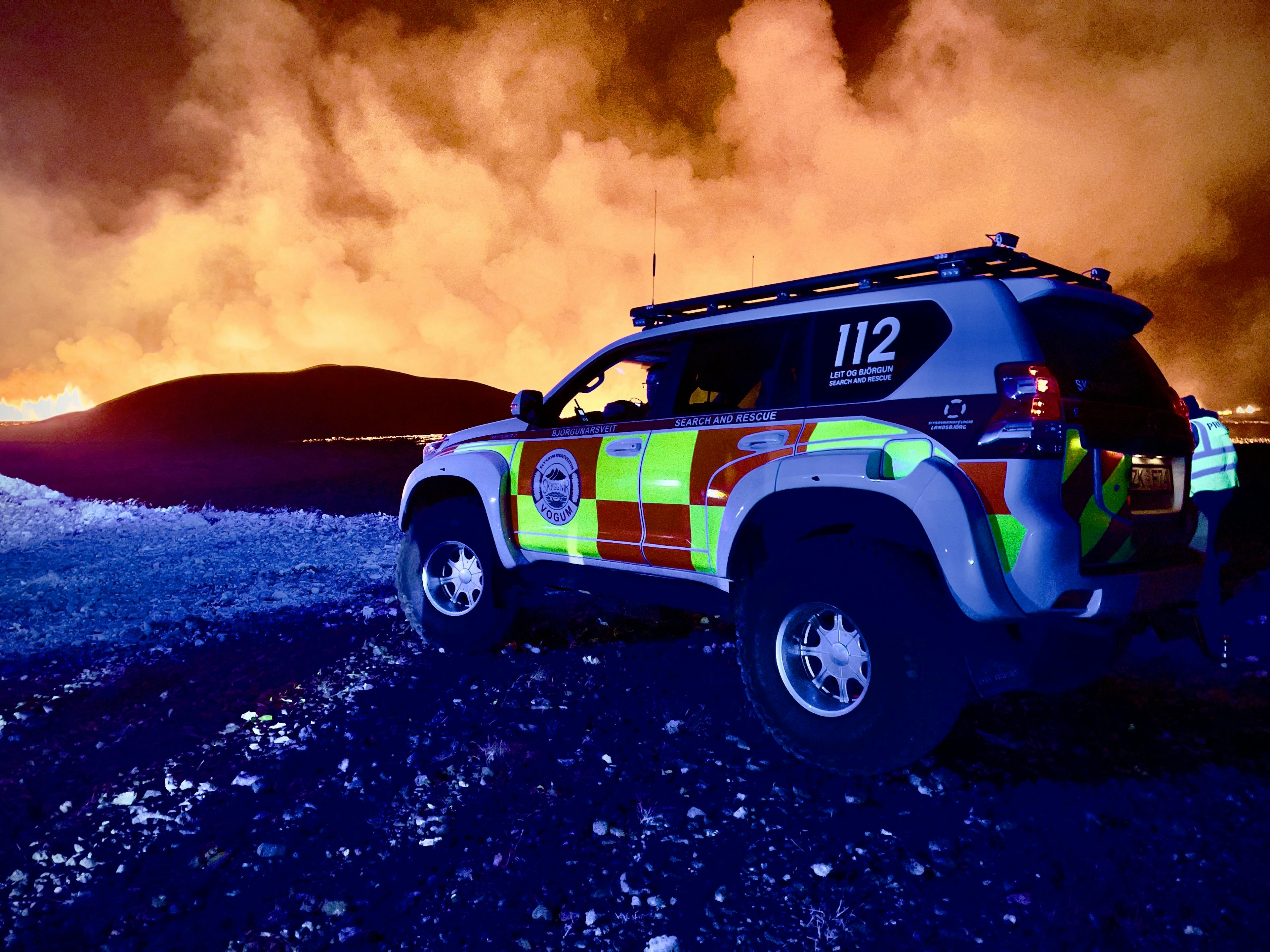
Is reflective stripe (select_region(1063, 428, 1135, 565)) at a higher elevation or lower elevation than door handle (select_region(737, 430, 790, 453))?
lower

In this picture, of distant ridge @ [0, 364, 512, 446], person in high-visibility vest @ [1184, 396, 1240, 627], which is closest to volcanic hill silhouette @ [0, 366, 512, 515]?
distant ridge @ [0, 364, 512, 446]

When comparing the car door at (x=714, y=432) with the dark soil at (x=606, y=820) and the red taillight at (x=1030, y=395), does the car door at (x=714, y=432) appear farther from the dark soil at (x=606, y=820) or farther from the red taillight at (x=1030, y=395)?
the dark soil at (x=606, y=820)

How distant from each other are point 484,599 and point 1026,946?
2979mm

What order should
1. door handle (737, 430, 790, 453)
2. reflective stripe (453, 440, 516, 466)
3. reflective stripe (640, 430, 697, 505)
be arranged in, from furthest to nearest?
reflective stripe (453, 440, 516, 466), reflective stripe (640, 430, 697, 505), door handle (737, 430, 790, 453)

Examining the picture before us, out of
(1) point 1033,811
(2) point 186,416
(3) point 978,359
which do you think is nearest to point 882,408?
(3) point 978,359

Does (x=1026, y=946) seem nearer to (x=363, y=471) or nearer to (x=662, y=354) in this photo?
(x=662, y=354)

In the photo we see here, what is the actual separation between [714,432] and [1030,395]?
4.00 ft

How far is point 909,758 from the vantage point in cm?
247

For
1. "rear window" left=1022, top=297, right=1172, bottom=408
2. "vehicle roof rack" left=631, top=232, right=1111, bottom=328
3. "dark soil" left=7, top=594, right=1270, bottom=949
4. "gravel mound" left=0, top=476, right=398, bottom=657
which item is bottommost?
"dark soil" left=7, top=594, right=1270, bottom=949

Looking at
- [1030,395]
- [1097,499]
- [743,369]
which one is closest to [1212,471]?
[1097,499]

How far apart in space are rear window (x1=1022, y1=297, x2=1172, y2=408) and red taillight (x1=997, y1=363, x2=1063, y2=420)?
57mm

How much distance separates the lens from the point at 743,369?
3.43 m

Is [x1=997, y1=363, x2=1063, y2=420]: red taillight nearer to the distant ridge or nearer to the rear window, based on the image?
the rear window

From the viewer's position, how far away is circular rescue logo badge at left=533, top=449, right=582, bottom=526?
12.2 feet
